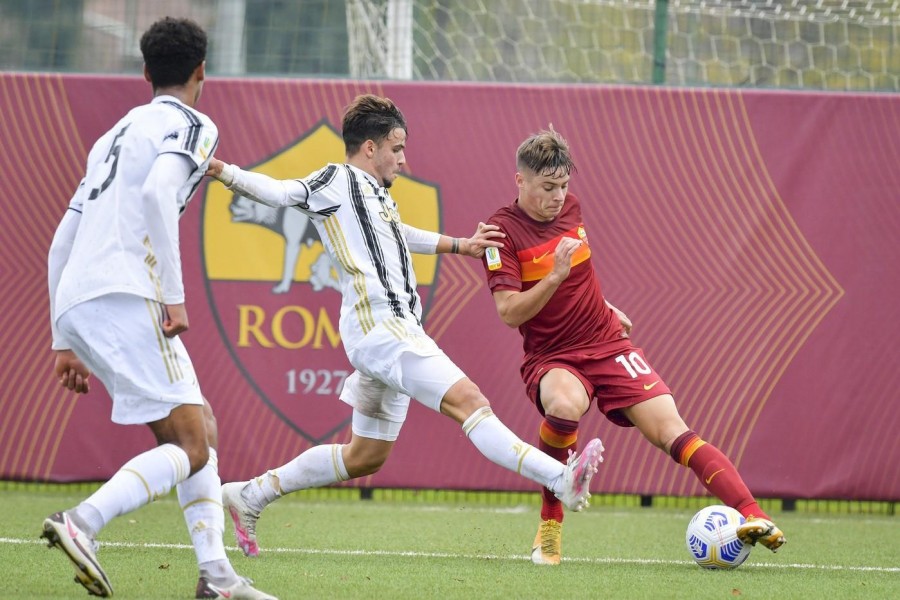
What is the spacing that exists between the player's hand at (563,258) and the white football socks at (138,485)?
A: 1827 millimetres

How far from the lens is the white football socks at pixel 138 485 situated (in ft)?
12.5

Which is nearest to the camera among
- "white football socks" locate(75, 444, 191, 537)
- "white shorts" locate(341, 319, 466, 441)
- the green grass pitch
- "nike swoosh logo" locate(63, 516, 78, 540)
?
"nike swoosh logo" locate(63, 516, 78, 540)

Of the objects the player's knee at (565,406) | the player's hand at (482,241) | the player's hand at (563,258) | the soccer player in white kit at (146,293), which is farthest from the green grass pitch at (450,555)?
the player's hand at (482,241)

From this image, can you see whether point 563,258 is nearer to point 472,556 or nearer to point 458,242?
point 458,242

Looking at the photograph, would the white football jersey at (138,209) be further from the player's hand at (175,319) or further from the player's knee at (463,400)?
the player's knee at (463,400)

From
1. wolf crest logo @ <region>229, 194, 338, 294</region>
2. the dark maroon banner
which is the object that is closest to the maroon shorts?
the dark maroon banner

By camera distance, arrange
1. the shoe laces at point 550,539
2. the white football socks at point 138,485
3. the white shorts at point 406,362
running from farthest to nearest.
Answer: the shoe laces at point 550,539, the white shorts at point 406,362, the white football socks at point 138,485

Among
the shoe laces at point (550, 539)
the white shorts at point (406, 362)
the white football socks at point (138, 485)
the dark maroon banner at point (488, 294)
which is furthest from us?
the dark maroon banner at point (488, 294)

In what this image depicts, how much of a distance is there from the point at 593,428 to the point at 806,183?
1.98 meters

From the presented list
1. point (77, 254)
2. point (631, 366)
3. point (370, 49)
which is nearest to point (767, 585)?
point (631, 366)

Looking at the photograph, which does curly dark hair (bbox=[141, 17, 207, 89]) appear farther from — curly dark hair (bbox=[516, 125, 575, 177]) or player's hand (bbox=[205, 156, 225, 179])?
curly dark hair (bbox=[516, 125, 575, 177])

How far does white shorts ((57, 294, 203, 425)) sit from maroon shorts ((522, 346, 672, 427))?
6.61 ft

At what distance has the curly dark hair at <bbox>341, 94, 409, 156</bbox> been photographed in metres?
5.25

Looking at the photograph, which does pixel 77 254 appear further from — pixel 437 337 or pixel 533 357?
pixel 437 337
